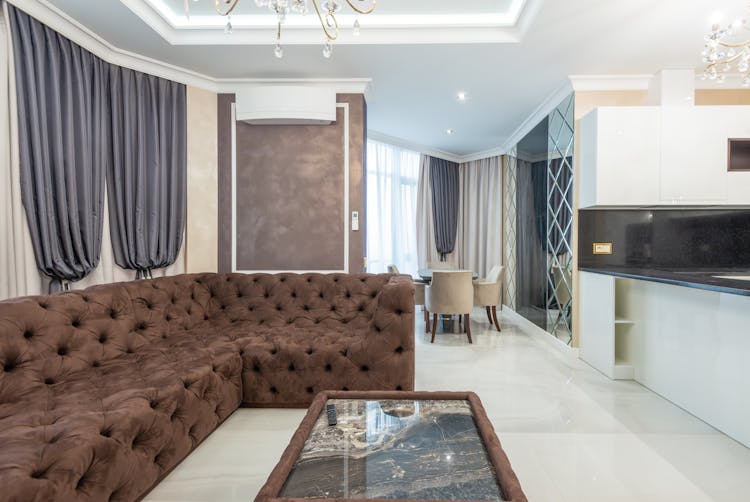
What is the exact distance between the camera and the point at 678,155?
10.7ft

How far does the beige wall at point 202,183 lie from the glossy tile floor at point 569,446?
1655 mm

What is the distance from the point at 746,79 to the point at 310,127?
3119 millimetres

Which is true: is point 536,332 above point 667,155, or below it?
below

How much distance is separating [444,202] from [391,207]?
4.07 feet

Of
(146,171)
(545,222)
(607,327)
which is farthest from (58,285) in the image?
(545,222)

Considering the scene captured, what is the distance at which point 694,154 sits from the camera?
3.25 metres

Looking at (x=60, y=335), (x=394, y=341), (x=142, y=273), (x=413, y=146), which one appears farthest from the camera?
(x=413, y=146)

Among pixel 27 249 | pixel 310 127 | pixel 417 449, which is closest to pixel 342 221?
pixel 310 127

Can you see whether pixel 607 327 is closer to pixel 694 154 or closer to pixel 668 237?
pixel 668 237

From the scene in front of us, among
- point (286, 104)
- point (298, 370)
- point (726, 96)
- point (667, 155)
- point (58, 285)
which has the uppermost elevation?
point (726, 96)

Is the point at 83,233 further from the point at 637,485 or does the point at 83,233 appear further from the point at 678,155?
the point at 678,155

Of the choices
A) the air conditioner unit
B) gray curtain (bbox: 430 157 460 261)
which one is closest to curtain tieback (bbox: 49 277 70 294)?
the air conditioner unit

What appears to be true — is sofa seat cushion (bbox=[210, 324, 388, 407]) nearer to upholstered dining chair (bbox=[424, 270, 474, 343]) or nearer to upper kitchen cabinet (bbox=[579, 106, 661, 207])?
upholstered dining chair (bbox=[424, 270, 474, 343])

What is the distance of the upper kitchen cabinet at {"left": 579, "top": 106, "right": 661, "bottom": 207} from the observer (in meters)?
3.28
